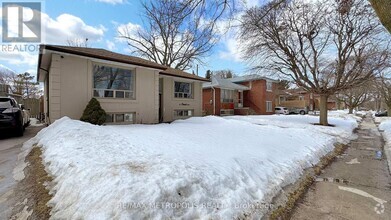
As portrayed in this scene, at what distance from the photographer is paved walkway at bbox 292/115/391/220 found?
3.55 metres

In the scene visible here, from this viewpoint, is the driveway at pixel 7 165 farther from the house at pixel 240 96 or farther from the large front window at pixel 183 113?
the house at pixel 240 96

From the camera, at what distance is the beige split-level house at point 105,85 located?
33.0 feet

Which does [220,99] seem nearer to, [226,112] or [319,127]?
[226,112]

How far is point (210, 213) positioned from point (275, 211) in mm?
1249

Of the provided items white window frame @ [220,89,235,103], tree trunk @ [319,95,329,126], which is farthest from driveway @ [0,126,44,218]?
white window frame @ [220,89,235,103]

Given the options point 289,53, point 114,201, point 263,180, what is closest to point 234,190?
point 263,180

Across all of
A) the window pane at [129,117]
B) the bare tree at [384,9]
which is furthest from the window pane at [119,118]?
the bare tree at [384,9]

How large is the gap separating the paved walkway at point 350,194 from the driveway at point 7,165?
4660 millimetres

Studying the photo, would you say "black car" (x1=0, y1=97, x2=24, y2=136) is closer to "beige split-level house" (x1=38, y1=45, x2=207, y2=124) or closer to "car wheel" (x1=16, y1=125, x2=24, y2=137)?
"car wheel" (x1=16, y1=125, x2=24, y2=137)

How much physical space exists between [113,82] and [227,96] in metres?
19.3

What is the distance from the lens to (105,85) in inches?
460

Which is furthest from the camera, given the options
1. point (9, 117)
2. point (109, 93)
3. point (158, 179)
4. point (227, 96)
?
point (227, 96)

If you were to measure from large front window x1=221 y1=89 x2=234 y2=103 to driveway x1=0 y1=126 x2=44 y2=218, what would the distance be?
74.1 ft

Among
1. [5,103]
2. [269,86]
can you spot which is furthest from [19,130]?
[269,86]
